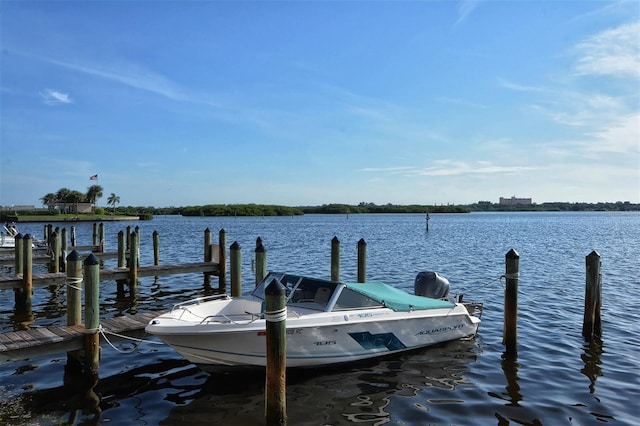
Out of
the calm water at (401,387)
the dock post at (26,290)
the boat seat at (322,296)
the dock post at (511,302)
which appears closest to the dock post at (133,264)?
the dock post at (26,290)

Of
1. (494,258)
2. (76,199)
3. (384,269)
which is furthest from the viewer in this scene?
(76,199)

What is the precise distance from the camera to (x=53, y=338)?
845 centimetres

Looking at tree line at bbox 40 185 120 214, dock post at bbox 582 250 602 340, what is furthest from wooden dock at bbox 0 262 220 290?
tree line at bbox 40 185 120 214

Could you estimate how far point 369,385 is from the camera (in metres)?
8.68

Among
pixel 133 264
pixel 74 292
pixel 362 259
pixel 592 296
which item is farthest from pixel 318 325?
pixel 133 264

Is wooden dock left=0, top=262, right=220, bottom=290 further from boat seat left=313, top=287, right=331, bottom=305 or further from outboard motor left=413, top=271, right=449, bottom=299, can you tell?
outboard motor left=413, top=271, right=449, bottom=299

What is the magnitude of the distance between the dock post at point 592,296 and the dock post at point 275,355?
772 centimetres

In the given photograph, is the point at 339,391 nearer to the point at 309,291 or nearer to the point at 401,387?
the point at 401,387

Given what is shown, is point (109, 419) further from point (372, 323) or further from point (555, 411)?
point (555, 411)

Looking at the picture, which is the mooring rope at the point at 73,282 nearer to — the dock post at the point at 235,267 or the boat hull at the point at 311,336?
the boat hull at the point at 311,336

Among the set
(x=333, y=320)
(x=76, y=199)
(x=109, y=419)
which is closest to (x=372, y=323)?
(x=333, y=320)

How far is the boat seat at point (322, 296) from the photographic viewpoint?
924 centimetres

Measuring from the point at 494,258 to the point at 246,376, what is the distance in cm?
2252

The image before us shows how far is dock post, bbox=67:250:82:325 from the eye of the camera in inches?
374
